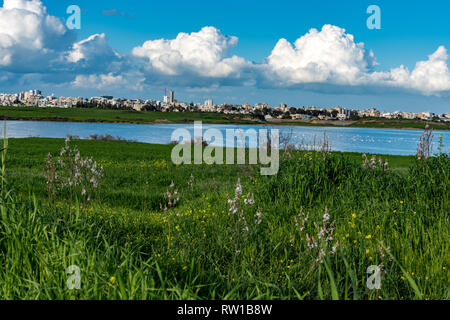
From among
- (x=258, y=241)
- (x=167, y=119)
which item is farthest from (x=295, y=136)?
(x=167, y=119)

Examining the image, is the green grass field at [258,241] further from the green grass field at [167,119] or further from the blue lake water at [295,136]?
the green grass field at [167,119]

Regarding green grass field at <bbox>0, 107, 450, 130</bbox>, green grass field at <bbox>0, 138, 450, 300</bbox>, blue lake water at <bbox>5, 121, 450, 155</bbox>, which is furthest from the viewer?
green grass field at <bbox>0, 107, 450, 130</bbox>

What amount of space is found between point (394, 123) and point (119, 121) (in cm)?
9579

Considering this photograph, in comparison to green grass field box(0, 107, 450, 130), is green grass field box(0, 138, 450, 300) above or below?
below

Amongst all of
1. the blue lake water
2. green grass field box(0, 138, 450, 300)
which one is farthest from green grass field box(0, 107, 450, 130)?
green grass field box(0, 138, 450, 300)

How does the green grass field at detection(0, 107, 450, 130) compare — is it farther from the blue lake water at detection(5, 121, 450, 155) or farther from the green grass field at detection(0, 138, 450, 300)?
the green grass field at detection(0, 138, 450, 300)

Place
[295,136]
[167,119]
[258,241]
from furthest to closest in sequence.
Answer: [167,119] < [295,136] < [258,241]

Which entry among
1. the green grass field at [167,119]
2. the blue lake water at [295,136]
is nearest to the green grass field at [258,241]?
the blue lake water at [295,136]

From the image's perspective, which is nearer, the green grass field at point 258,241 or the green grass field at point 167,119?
the green grass field at point 258,241

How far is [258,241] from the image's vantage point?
17.9 feet

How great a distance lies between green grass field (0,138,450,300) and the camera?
10.9 feet

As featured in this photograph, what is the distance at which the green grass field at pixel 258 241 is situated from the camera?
333cm

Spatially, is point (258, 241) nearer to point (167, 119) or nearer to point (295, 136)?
point (295, 136)
